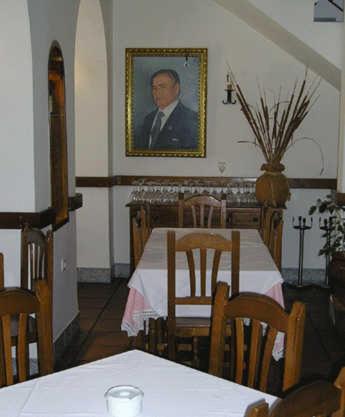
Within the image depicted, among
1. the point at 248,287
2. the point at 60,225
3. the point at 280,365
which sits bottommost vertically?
the point at 280,365

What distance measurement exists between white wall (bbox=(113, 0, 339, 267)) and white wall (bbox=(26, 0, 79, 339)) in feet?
5.52

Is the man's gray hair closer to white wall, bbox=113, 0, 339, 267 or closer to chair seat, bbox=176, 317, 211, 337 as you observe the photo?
white wall, bbox=113, 0, 339, 267

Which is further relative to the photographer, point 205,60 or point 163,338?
point 205,60

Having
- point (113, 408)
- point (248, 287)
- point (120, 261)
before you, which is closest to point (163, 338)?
point (248, 287)

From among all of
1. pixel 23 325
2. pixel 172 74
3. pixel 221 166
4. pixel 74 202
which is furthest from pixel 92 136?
pixel 23 325

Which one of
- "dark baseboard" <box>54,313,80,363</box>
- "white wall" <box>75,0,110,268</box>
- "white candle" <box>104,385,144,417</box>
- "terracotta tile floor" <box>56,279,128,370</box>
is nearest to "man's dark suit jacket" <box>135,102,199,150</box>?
"white wall" <box>75,0,110,268</box>

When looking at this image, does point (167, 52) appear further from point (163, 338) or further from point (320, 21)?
point (163, 338)

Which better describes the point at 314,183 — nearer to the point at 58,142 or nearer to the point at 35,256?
the point at 58,142

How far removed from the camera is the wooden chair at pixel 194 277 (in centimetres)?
284

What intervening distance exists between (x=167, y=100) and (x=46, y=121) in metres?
2.35

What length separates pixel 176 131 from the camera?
5.66 metres

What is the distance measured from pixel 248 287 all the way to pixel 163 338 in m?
0.57

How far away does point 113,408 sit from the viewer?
1.45 m

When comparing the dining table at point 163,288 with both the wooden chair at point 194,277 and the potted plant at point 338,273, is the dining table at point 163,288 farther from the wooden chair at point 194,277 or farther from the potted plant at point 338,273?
the potted plant at point 338,273
